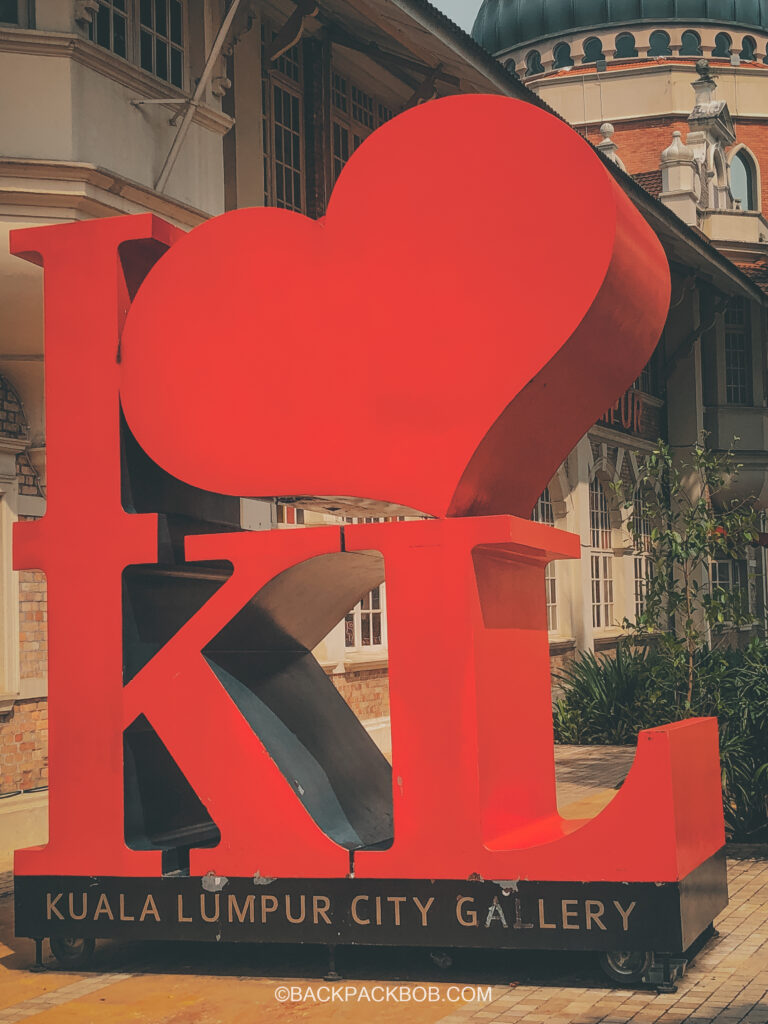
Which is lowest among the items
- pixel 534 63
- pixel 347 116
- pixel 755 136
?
pixel 347 116

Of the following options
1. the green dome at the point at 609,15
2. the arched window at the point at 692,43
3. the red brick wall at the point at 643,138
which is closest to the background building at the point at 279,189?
the red brick wall at the point at 643,138

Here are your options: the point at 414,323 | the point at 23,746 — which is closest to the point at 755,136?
the point at 23,746

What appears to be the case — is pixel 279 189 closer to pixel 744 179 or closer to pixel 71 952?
pixel 71 952

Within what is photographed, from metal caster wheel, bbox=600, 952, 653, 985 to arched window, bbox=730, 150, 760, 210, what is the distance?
3917 cm

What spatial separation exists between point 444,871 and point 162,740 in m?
1.54

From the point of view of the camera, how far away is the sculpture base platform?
6.30m

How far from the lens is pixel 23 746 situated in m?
11.3

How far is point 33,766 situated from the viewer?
37.2 ft

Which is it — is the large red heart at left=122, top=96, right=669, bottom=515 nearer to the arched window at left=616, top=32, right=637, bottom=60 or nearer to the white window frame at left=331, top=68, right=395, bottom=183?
the white window frame at left=331, top=68, right=395, bottom=183

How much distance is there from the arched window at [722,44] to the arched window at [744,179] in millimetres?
2998

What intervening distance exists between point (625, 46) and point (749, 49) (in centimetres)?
418

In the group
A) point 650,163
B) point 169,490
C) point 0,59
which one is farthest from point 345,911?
point 650,163

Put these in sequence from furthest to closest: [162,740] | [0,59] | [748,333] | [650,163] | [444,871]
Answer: [650,163], [748,333], [0,59], [162,740], [444,871]

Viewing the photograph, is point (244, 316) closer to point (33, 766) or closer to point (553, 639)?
point (33, 766)
